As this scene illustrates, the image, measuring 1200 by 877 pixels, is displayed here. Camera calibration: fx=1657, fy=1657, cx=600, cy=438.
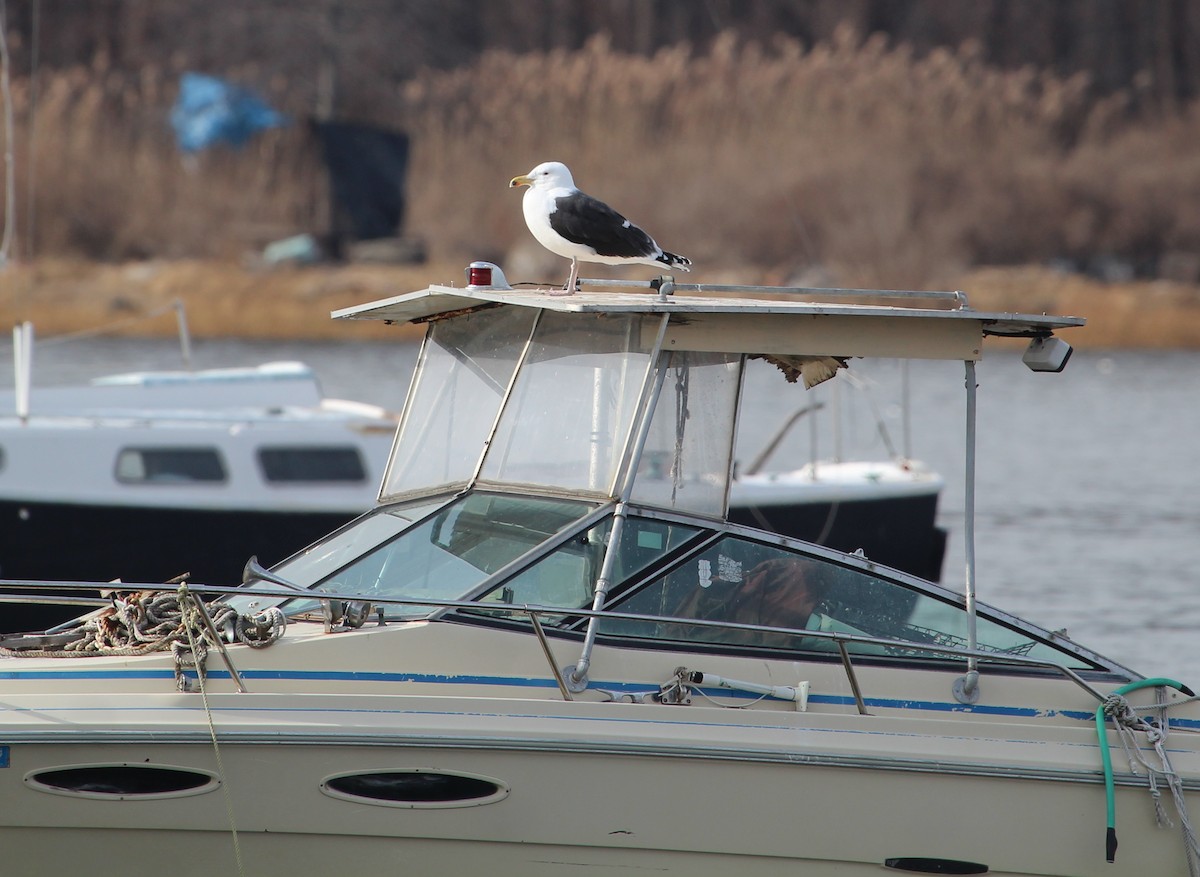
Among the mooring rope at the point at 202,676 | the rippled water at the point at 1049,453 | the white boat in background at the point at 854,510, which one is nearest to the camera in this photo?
the mooring rope at the point at 202,676

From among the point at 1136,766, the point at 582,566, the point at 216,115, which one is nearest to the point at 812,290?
the point at 582,566

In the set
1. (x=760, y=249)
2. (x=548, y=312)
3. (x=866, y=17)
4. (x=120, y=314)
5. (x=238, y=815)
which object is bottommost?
(x=238, y=815)

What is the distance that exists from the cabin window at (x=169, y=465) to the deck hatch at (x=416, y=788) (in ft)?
22.4

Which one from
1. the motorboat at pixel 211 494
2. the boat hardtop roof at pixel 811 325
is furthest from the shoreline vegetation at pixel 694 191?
the boat hardtop roof at pixel 811 325

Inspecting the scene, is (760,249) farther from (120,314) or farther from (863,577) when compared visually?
(863,577)

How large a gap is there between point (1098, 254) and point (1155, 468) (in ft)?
35.3

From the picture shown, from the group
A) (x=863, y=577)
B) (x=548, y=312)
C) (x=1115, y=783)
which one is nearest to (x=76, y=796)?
(x=548, y=312)

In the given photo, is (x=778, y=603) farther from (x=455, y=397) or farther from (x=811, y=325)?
(x=455, y=397)

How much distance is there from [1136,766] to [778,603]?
46.3 inches

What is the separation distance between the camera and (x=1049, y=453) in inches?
791

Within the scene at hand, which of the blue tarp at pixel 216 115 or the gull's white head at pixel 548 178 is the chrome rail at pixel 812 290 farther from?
the blue tarp at pixel 216 115

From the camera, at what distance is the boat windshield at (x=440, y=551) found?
5.23 meters

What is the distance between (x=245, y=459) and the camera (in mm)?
11398

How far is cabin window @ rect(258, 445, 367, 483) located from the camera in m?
11.5
